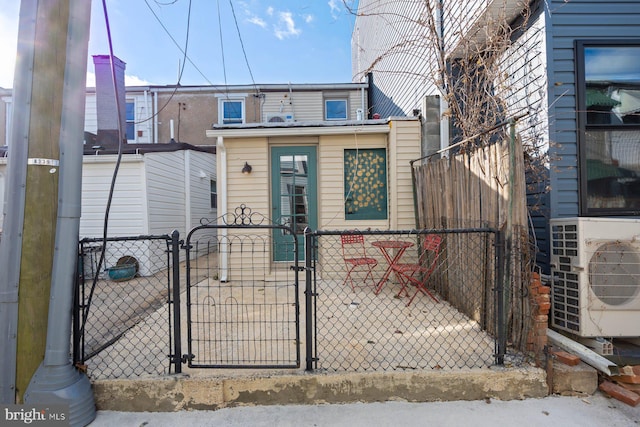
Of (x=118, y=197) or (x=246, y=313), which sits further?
(x=118, y=197)

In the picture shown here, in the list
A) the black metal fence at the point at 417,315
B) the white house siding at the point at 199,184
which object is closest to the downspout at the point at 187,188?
the white house siding at the point at 199,184

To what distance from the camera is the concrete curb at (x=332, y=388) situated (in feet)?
7.12

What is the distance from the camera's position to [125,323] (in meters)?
3.52

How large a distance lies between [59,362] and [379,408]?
2.10 m

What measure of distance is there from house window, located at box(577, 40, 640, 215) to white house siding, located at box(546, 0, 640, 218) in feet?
0.27

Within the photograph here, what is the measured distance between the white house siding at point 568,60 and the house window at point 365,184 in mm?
2519

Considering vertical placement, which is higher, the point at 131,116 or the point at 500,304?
the point at 131,116

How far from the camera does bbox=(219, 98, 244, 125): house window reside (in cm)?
1103

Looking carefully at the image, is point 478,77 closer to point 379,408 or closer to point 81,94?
point 379,408

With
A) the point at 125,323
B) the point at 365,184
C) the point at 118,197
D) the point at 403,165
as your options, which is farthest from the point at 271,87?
the point at 125,323

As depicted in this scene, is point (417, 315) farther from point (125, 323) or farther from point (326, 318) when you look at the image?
point (125, 323)

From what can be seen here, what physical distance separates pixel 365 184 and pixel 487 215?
260cm

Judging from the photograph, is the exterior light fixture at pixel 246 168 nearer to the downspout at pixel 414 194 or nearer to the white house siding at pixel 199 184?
the downspout at pixel 414 194

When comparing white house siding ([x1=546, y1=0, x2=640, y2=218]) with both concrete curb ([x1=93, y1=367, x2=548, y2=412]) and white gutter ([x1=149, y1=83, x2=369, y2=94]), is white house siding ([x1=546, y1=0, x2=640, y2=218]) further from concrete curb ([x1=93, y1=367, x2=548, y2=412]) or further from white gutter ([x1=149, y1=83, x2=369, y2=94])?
white gutter ([x1=149, y1=83, x2=369, y2=94])
